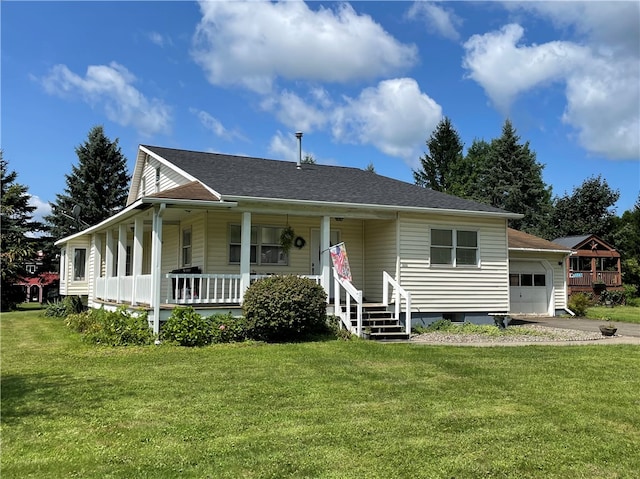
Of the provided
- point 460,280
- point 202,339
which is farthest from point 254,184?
point 460,280

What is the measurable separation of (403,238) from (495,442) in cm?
956

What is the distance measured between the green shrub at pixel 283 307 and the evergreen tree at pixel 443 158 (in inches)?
1391

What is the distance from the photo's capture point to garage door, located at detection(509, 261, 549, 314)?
67.0 feet

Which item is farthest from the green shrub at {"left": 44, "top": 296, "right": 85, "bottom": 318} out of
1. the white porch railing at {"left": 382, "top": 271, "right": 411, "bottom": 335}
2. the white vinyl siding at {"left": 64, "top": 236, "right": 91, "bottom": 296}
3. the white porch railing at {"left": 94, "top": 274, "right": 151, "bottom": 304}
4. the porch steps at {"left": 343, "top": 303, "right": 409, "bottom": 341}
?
the white porch railing at {"left": 382, "top": 271, "right": 411, "bottom": 335}

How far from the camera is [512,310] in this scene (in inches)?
802

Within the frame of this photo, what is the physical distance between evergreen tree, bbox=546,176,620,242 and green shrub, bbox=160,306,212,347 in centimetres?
3675

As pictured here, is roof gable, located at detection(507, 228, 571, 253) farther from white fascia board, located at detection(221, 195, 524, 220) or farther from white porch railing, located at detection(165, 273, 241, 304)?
white porch railing, located at detection(165, 273, 241, 304)

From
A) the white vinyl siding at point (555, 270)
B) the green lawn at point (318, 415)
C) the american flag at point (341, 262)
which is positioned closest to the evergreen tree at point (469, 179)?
the white vinyl siding at point (555, 270)

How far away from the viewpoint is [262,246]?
1450cm

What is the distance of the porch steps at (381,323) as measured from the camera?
12.2m

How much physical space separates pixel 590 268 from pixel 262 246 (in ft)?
86.4

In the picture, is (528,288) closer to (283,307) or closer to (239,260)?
(239,260)

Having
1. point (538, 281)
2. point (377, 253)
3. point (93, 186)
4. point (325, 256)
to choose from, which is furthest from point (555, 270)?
point (93, 186)

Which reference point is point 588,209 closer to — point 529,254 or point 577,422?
point 529,254
